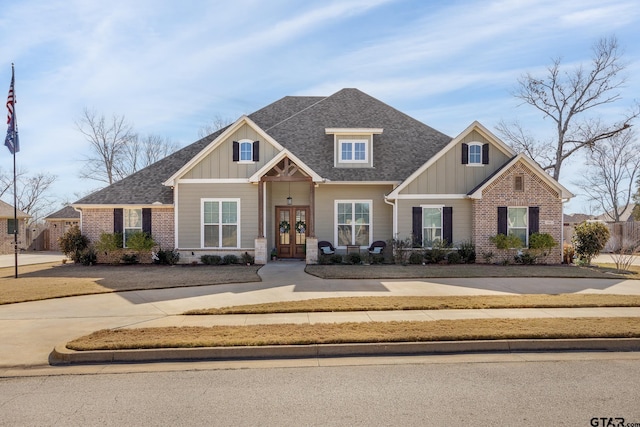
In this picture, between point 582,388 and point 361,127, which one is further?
point 361,127

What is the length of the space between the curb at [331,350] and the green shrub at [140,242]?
12244mm

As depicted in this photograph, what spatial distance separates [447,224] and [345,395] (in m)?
14.5

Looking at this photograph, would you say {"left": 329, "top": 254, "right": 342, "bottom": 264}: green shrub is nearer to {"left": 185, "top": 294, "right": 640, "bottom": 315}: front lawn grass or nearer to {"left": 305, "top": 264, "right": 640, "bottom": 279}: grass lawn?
{"left": 305, "top": 264, "right": 640, "bottom": 279}: grass lawn

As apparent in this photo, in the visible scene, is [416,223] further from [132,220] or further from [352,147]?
[132,220]

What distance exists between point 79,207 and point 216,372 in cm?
1661

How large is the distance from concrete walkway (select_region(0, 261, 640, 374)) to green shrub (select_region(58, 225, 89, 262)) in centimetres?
905

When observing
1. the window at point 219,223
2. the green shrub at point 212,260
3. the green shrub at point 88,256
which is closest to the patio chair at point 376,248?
the window at point 219,223

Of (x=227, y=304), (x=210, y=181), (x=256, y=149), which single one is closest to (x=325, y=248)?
(x=256, y=149)

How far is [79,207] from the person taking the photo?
1923 centimetres

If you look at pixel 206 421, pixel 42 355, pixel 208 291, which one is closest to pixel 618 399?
pixel 206 421

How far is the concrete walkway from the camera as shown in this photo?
7637mm

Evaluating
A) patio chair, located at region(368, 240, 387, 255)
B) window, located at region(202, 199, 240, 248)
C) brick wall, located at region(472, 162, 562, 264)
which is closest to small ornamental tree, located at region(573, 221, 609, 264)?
brick wall, located at region(472, 162, 562, 264)

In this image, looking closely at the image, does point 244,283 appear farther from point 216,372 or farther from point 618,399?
point 618,399

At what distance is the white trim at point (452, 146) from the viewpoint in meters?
18.3
